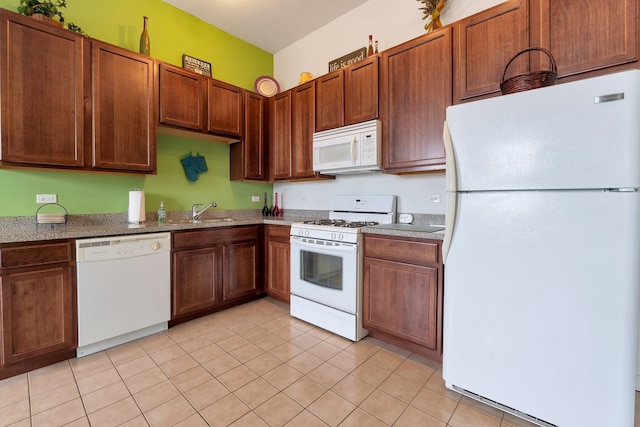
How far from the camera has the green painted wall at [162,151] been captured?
2275mm

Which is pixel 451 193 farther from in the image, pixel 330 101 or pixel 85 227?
pixel 85 227

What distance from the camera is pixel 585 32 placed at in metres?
1.62

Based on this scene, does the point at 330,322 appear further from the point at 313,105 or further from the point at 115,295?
the point at 313,105

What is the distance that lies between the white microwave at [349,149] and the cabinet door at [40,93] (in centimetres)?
202

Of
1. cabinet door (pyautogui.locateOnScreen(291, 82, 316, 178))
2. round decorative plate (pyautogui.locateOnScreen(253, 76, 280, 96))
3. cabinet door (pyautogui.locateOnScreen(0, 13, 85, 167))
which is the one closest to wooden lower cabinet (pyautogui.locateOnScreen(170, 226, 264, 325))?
cabinet door (pyautogui.locateOnScreen(291, 82, 316, 178))

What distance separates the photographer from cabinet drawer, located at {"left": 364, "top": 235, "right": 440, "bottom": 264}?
196 centimetres

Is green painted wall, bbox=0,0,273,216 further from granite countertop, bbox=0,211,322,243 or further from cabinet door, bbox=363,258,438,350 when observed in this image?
cabinet door, bbox=363,258,438,350

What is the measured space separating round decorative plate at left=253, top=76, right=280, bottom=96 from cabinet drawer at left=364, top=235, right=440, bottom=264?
8.66 feet

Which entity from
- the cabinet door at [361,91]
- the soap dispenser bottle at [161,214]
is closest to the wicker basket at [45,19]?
the soap dispenser bottle at [161,214]

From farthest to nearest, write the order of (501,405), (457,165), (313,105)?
(313,105)
(457,165)
(501,405)

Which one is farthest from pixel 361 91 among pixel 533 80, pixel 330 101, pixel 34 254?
pixel 34 254

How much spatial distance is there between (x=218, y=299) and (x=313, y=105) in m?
2.27

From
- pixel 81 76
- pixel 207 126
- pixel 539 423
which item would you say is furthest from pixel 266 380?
pixel 81 76

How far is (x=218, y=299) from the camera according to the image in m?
2.84
